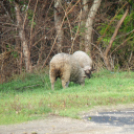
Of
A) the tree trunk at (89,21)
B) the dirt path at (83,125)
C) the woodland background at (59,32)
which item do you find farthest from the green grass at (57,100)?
the tree trunk at (89,21)

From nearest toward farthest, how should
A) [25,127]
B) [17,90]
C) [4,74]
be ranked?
[25,127]
[17,90]
[4,74]

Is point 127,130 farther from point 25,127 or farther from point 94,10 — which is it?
point 94,10

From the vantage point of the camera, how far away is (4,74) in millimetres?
14656

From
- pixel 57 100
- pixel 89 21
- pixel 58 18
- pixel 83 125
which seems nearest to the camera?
pixel 83 125

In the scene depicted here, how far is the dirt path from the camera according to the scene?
18.3 ft

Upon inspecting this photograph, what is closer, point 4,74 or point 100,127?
point 100,127

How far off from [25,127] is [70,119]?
113cm

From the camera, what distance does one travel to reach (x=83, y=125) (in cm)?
598

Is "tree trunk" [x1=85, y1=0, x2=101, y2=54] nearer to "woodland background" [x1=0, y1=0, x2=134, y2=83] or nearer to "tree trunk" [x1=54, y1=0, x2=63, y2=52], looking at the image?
"woodland background" [x1=0, y1=0, x2=134, y2=83]

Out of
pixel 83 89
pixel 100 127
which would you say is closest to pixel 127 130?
pixel 100 127

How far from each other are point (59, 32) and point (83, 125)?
945 cm

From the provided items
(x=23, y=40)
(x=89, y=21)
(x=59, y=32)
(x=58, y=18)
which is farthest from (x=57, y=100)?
(x=58, y=18)

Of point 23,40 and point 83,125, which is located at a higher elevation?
point 23,40

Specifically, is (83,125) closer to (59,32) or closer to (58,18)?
(59,32)
